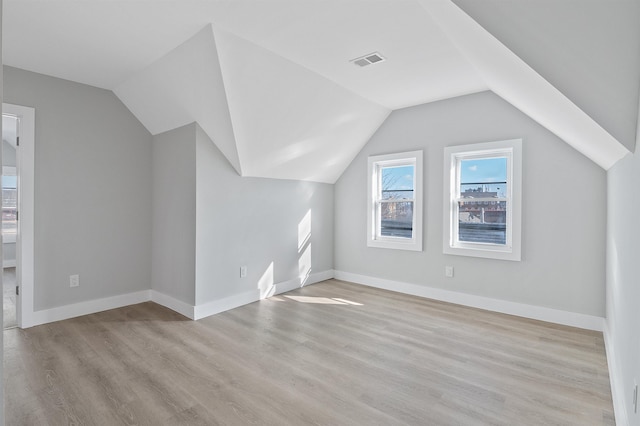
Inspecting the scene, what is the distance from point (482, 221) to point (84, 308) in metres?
4.73

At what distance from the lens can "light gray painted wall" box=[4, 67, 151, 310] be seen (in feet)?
11.4

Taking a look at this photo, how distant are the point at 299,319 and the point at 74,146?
312 cm

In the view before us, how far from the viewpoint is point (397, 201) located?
15.8 feet

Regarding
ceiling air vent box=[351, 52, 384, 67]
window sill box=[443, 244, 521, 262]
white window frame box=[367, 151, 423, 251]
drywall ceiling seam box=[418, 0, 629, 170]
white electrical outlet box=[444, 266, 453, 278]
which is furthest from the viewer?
white window frame box=[367, 151, 423, 251]

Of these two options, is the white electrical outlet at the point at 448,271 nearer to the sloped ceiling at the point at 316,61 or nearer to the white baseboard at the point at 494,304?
the white baseboard at the point at 494,304

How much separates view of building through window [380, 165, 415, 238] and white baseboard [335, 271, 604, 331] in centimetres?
73

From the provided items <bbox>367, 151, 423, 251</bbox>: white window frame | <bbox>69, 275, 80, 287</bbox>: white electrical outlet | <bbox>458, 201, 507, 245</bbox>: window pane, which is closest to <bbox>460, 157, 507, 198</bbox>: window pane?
<bbox>458, 201, 507, 245</bbox>: window pane

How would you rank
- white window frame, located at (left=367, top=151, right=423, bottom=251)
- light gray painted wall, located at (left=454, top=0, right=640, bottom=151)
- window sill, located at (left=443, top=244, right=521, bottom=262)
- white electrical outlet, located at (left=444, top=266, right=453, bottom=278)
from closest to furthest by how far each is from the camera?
light gray painted wall, located at (left=454, top=0, right=640, bottom=151) → window sill, located at (left=443, top=244, right=521, bottom=262) → white electrical outlet, located at (left=444, top=266, right=453, bottom=278) → white window frame, located at (left=367, top=151, right=423, bottom=251)

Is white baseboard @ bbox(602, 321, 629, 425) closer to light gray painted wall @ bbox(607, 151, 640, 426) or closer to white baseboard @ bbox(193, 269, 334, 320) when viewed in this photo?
light gray painted wall @ bbox(607, 151, 640, 426)

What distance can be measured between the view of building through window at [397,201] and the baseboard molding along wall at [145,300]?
1840 millimetres

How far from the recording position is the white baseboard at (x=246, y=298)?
146 inches

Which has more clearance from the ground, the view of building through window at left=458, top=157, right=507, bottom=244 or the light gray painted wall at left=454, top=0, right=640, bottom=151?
the light gray painted wall at left=454, top=0, right=640, bottom=151

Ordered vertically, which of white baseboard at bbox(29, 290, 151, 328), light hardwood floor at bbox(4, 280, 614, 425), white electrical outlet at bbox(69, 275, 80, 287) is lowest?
light hardwood floor at bbox(4, 280, 614, 425)

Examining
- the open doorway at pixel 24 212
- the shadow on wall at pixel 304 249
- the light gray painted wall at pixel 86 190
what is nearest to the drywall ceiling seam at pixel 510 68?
the shadow on wall at pixel 304 249
